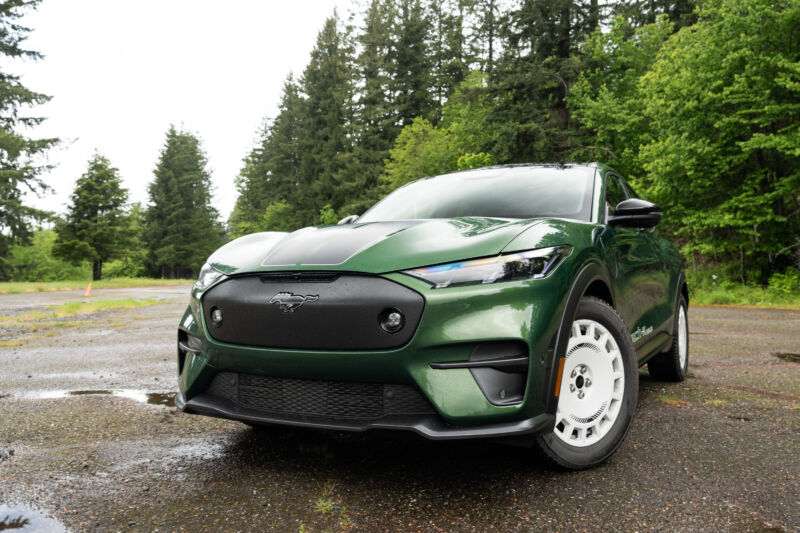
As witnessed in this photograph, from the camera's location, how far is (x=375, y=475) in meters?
2.38

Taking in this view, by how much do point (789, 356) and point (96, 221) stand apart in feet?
146

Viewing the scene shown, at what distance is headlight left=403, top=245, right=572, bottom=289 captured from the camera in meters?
2.08

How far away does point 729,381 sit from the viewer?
430cm

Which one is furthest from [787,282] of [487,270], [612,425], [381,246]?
[381,246]

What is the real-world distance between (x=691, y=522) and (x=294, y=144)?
48.7 meters

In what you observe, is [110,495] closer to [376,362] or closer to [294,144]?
[376,362]

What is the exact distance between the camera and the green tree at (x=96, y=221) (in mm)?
39438

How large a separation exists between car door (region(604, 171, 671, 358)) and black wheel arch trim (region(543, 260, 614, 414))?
48 cm

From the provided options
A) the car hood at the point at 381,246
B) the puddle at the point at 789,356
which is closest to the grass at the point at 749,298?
the puddle at the point at 789,356

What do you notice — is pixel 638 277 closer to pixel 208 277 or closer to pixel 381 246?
pixel 381 246

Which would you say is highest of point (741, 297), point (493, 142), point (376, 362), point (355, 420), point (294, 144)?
point (294, 144)

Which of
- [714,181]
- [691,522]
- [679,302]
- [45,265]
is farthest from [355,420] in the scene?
[45,265]

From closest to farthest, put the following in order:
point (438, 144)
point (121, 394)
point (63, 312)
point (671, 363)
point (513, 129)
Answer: point (121, 394) < point (671, 363) < point (63, 312) < point (513, 129) < point (438, 144)

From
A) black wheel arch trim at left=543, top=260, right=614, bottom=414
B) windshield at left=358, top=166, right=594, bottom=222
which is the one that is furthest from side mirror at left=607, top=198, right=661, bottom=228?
black wheel arch trim at left=543, top=260, right=614, bottom=414
